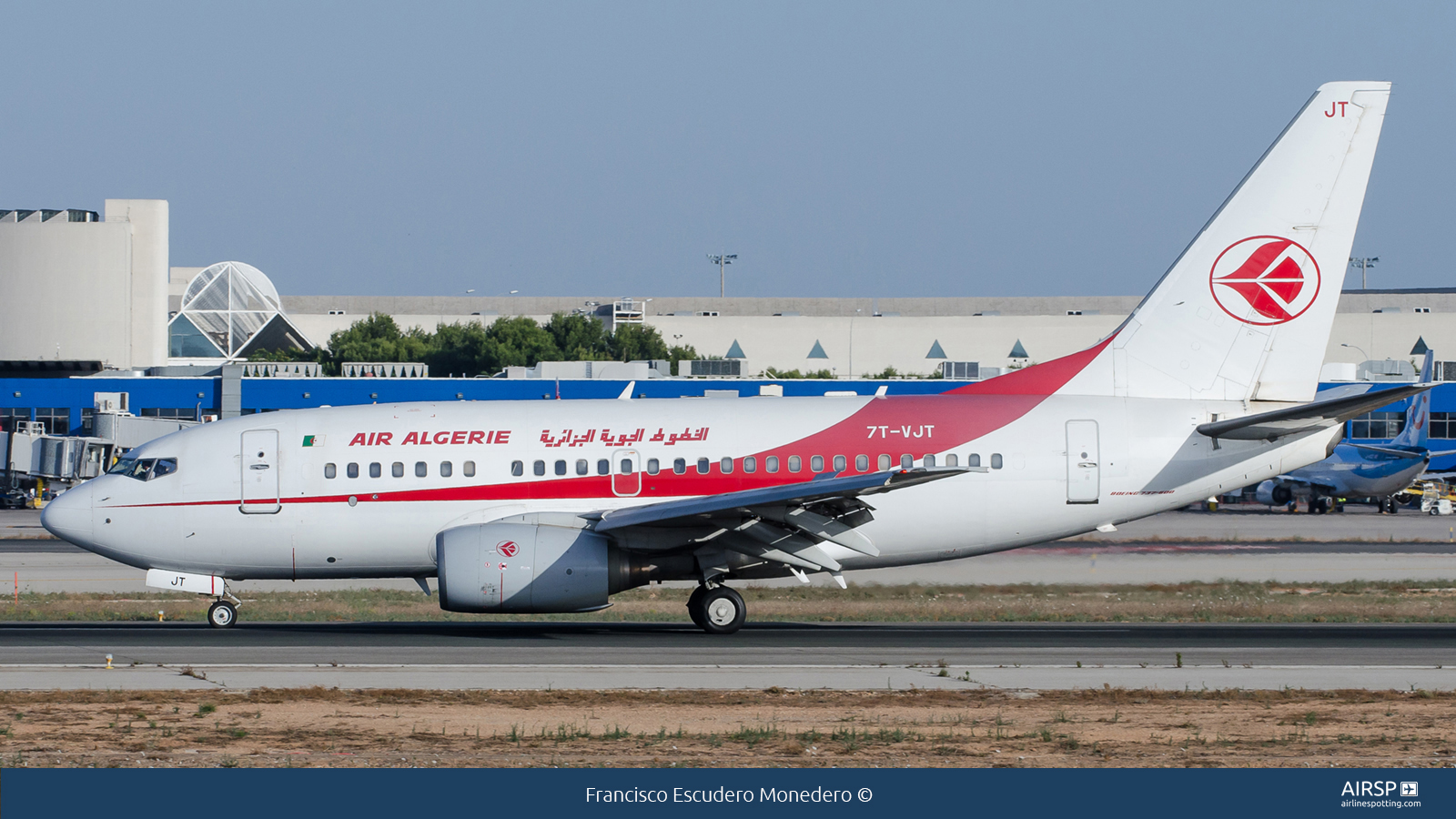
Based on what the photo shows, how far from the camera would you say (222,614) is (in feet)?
Answer: 80.2

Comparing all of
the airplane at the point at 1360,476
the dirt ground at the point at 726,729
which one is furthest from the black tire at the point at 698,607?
the airplane at the point at 1360,476

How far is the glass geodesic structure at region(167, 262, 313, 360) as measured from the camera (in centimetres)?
13362

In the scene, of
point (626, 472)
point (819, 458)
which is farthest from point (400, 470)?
point (819, 458)

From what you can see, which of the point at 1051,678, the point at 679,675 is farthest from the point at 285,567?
the point at 1051,678

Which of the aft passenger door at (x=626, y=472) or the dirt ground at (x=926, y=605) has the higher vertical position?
the aft passenger door at (x=626, y=472)

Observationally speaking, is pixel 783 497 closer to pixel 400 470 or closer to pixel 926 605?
pixel 400 470

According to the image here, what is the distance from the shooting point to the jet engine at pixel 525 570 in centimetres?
2188

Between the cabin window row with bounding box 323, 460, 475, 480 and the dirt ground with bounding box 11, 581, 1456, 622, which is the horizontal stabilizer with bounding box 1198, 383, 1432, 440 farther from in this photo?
the cabin window row with bounding box 323, 460, 475, 480

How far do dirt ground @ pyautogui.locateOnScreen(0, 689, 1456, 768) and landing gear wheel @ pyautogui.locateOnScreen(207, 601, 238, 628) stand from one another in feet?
24.6

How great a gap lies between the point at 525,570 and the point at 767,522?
3.97 m

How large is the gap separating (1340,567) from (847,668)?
76.3ft

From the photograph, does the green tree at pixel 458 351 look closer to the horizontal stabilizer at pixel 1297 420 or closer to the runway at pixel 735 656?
the runway at pixel 735 656

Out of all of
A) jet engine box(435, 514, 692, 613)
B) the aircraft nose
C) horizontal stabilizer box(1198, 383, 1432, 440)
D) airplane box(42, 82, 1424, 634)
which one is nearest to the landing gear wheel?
airplane box(42, 82, 1424, 634)

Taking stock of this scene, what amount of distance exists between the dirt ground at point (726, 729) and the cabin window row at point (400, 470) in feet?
24.1
